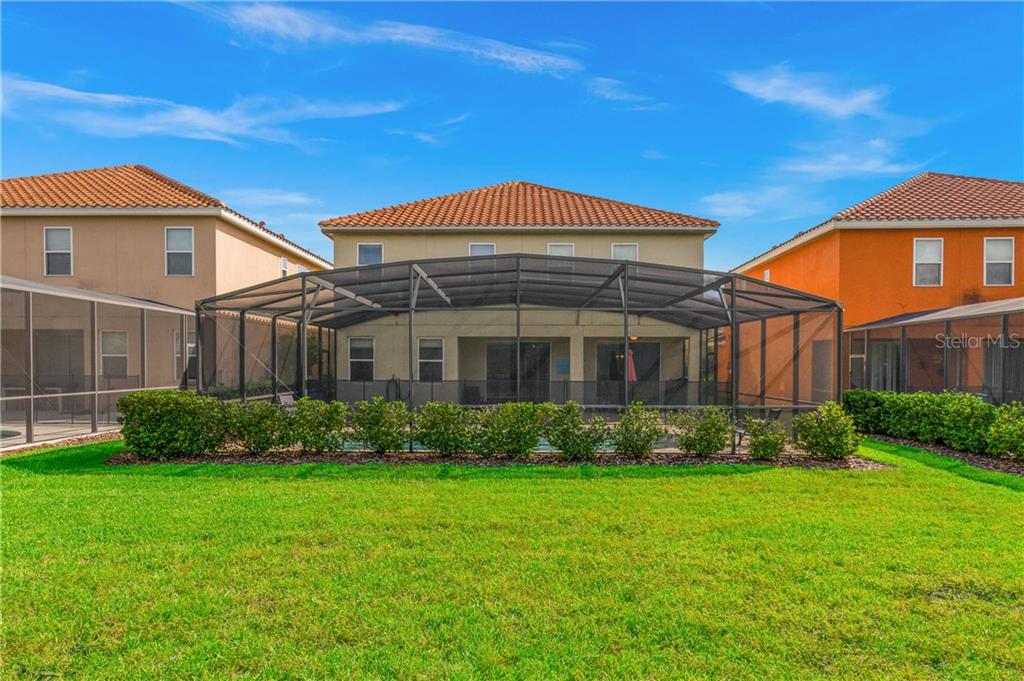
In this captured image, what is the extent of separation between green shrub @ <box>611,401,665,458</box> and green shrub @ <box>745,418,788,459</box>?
4.73ft

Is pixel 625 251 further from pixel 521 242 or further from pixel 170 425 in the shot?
pixel 170 425

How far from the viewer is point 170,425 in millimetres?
8594

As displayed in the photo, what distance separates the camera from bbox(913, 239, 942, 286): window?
15203mm

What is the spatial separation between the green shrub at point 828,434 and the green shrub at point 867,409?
4.16 metres

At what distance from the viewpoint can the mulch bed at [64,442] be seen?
30.8 feet

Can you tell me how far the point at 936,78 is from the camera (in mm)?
13562

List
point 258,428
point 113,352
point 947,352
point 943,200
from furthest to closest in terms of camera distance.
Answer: point 943,200, point 113,352, point 947,352, point 258,428

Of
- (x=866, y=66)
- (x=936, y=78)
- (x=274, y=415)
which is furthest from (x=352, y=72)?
(x=936, y=78)

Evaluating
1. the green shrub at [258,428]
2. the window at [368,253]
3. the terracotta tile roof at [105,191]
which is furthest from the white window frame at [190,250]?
the green shrub at [258,428]

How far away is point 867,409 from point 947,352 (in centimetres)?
206

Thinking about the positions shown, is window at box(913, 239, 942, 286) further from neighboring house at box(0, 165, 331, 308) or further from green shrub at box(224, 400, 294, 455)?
neighboring house at box(0, 165, 331, 308)

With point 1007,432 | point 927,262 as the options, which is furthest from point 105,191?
point 927,262

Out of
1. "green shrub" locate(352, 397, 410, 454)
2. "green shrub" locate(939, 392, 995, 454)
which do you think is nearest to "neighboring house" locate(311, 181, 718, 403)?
"green shrub" locate(939, 392, 995, 454)

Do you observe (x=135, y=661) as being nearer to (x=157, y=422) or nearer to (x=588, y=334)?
(x=157, y=422)
